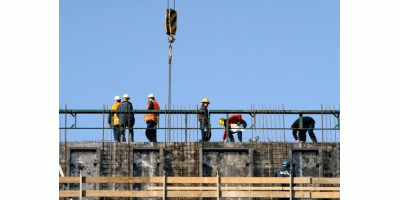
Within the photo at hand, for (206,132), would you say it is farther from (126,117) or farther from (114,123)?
(114,123)

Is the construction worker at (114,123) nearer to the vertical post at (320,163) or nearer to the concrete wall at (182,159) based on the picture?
the concrete wall at (182,159)

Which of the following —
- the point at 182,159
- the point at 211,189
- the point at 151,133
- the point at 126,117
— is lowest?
the point at 211,189

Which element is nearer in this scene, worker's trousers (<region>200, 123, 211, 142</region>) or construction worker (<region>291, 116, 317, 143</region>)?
worker's trousers (<region>200, 123, 211, 142</region>)

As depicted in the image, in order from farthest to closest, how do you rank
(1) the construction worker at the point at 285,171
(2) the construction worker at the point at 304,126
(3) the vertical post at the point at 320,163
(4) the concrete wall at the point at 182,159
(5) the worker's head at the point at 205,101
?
1. (5) the worker's head at the point at 205,101
2. (2) the construction worker at the point at 304,126
3. (3) the vertical post at the point at 320,163
4. (4) the concrete wall at the point at 182,159
5. (1) the construction worker at the point at 285,171

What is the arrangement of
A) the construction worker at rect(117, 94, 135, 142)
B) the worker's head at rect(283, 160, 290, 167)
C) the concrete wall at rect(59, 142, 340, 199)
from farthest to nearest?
the construction worker at rect(117, 94, 135, 142), the concrete wall at rect(59, 142, 340, 199), the worker's head at rect(283, 160, 290, 167)

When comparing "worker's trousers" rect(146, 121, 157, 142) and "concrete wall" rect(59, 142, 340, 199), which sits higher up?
"worker's trousers" rect(146, 121, 157, 142)

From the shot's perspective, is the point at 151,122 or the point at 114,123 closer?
the point at 114,123

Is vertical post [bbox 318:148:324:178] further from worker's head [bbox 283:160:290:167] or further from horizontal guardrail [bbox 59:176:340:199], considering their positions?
horizontal guardrail [bbox 59:176:340:199]

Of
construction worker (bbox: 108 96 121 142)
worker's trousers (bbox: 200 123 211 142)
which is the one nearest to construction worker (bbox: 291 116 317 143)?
worker's trousers (bbox: 200 123 211 142)

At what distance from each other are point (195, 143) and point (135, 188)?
2213 mm

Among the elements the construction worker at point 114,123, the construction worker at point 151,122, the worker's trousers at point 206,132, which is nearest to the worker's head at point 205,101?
the worker's trousers at point 206,132

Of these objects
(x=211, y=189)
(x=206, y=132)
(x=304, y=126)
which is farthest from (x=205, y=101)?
(x=211, y=189)
